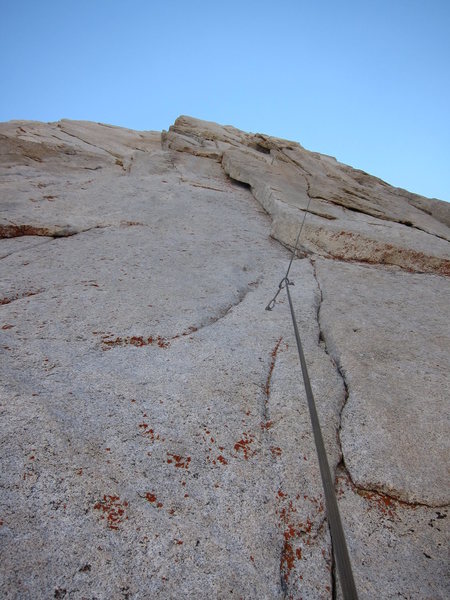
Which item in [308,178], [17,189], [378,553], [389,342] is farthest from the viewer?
[308,178]

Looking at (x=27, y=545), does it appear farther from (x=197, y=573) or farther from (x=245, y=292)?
(x=245, y=292)

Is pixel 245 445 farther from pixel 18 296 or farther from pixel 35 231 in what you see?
pixel 35 231

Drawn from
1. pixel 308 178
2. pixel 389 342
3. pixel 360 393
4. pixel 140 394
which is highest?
pixel 308 178

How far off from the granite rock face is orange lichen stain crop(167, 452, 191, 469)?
0.04 ft

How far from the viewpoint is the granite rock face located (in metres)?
1.91

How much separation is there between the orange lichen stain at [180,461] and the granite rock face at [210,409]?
0.01m

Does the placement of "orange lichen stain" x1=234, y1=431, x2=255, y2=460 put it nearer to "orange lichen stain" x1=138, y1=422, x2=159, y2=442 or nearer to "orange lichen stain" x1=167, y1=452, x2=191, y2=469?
"orange lichen stain" x1=167, y1=452, x2=191, y2=469

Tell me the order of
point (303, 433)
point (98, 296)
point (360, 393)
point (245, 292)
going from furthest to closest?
point (245, 292)
point (98, 296)
point (360, 393)
point (303, 433)

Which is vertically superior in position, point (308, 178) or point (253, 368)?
point (308, 178)

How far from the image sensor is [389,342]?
400 centimetres

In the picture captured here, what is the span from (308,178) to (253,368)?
8.72m

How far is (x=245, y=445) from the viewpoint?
8.52ft

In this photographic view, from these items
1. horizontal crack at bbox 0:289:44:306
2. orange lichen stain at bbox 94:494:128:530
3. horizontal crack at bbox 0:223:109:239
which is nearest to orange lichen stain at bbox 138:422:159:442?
orange lichen stain at bbox 94:494:128:530

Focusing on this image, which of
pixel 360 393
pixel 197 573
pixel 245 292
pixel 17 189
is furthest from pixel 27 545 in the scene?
pixel 17 189
